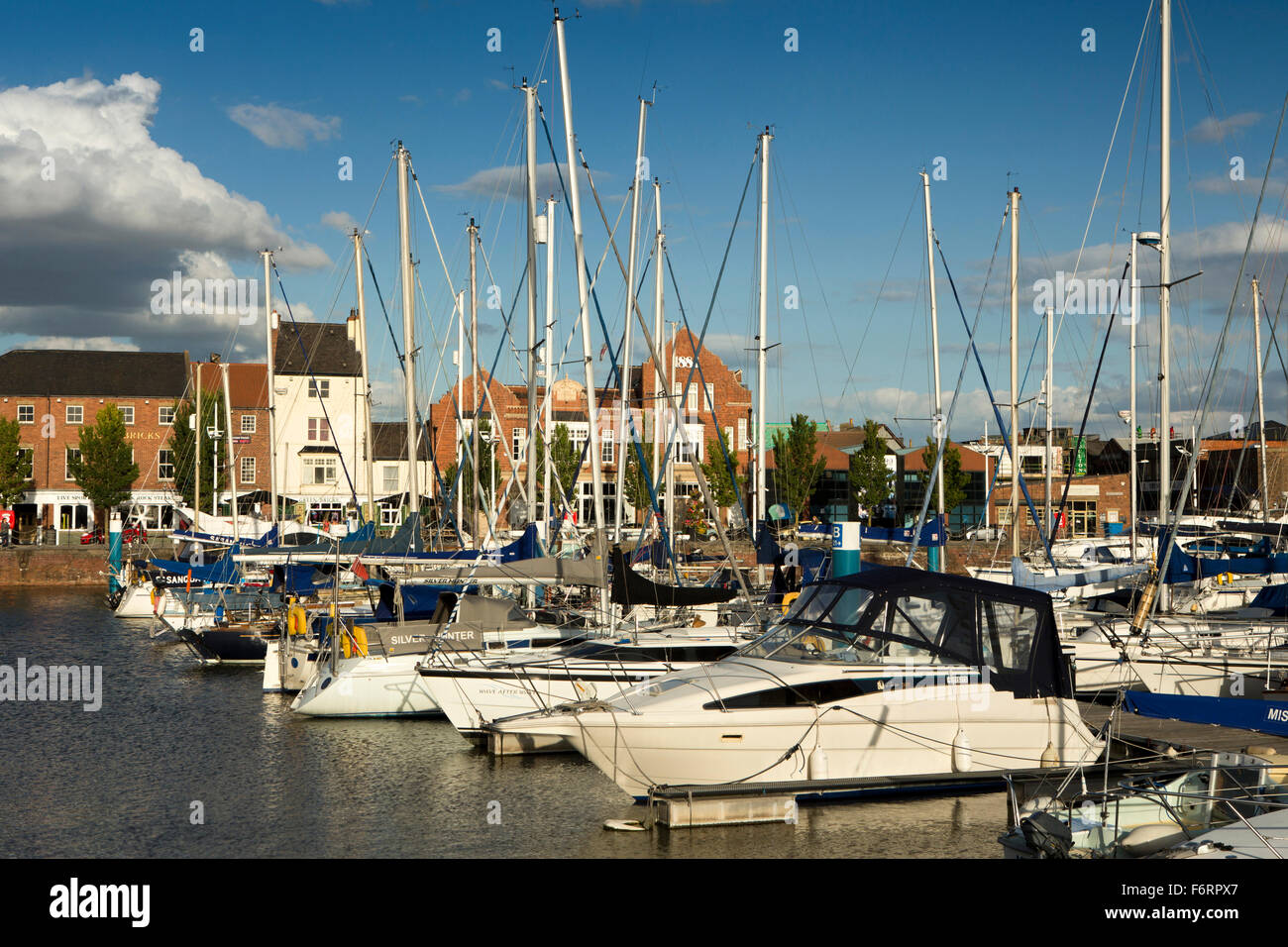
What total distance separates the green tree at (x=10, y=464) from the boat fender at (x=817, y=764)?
248 ft

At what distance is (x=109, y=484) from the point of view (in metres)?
78.8

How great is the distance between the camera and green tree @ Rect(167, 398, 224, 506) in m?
73.3

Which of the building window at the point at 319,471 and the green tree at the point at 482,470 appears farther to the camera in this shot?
the building window at the point at 319,471

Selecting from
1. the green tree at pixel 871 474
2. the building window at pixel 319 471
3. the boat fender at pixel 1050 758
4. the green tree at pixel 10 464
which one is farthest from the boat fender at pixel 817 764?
the green tree at pixel 10 464

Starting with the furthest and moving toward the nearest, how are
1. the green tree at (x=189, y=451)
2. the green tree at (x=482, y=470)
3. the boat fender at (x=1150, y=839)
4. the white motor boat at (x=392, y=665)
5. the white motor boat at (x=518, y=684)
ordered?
the green tree at (x=189, y=451), the green tree at (x=482, y=470), the white motor boat at (x=392, y=665), the white motor boat at (x=518, y=684), the boat fender at (x=1150, y=839)

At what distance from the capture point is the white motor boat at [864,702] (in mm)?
15852

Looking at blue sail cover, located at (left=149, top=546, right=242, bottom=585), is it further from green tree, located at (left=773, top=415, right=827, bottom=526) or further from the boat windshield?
green tree, located at (left=773, top=415, right=827, bottom=526)

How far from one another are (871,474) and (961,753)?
64.8 m

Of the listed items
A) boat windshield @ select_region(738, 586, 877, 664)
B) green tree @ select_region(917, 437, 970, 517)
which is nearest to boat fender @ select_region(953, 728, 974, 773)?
boat windshield @ select_region(738, 586, 877, 664)

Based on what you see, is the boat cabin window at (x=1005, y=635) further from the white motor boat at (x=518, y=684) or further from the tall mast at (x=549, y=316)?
the tall mast at (x=549, y=316)

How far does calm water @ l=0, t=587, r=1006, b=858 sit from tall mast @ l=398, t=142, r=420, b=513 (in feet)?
30.0
